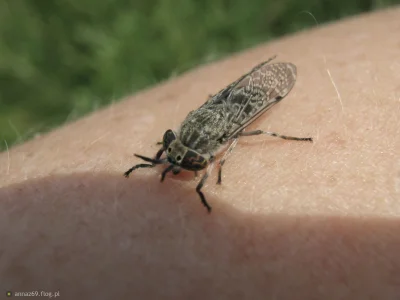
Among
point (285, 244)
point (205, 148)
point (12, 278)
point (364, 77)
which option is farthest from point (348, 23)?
point (12, 278)

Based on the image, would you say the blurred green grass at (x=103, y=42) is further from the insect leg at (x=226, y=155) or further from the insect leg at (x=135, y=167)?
the insect leg at (x=135, y=167)

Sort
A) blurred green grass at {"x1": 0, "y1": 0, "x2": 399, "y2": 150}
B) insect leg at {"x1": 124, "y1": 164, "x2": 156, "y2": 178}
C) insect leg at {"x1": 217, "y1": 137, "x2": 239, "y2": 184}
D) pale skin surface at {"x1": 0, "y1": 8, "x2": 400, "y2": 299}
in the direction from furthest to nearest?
blurred green grass at {"x1": 0, "y1": 0, "x2": 399, "y2": 150} < insect leg at {"x1": 124, "y1": 164, "x2": 156, "y2": 178} < insect leg at {"x1": 217, "y1": 137, "x2": 239, "y2": 184} < pale skin surface at {"x1": 0, "y1": 8, "x2": 400, "y2": 299}

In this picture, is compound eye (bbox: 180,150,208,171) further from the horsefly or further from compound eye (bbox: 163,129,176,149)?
compound eye (bbox: 163,129,176,149)

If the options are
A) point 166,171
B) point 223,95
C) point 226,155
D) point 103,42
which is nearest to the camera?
point 166,171

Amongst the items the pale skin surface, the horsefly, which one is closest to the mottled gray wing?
the horsefly

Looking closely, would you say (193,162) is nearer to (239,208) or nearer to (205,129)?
(205,129)

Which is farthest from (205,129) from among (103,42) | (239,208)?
(103,42)

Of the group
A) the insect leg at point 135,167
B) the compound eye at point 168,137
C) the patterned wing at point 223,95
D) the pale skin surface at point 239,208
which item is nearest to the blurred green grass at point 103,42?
the patterned wing at point 223,95
